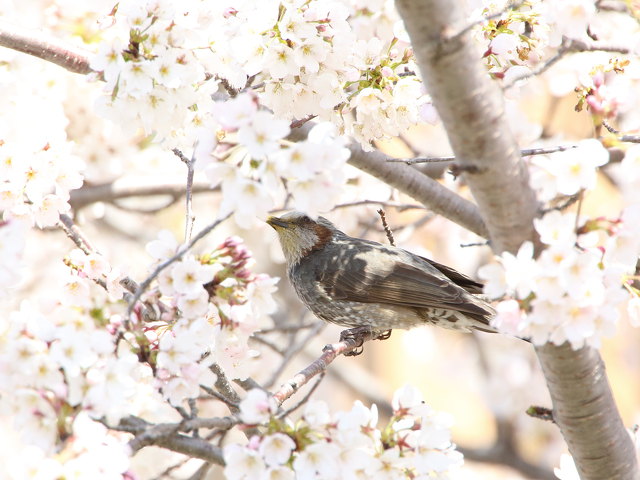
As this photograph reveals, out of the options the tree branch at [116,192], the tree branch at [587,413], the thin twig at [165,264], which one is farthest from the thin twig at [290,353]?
the thin twig at [165,264]

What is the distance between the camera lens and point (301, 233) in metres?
4.30

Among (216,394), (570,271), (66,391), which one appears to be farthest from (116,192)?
(570,271)

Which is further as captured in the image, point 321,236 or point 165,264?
point 321,236

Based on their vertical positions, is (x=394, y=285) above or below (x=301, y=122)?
above

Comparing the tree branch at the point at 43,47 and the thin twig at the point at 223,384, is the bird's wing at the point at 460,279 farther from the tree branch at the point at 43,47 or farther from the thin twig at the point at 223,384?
the tree branch at the point at 43,47

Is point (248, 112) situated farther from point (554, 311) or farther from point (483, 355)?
point (483, 355)

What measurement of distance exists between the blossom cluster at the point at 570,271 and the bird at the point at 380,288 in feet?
6.04

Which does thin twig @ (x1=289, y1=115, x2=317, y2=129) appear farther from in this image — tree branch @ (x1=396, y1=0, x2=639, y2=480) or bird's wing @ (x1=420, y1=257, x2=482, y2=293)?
bird's wing @ (x1=420, y1=257, x2=482, y2=293)

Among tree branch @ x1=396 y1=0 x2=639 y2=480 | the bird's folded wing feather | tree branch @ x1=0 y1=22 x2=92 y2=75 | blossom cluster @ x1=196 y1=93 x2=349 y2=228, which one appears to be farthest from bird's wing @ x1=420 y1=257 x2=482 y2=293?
blossom cluster @ x1=196 y1=93 x2=349 y2=228

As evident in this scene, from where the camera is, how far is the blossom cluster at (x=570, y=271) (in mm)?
1721

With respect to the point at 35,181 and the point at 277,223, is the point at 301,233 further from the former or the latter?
the point at 35,181

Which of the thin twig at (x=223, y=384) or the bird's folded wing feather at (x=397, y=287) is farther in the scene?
the bird's folded wing feather at (x=397, y=287)

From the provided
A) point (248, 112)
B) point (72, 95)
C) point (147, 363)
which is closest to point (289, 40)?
point (248, 112)

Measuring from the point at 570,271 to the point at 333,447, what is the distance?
2.21 feet
